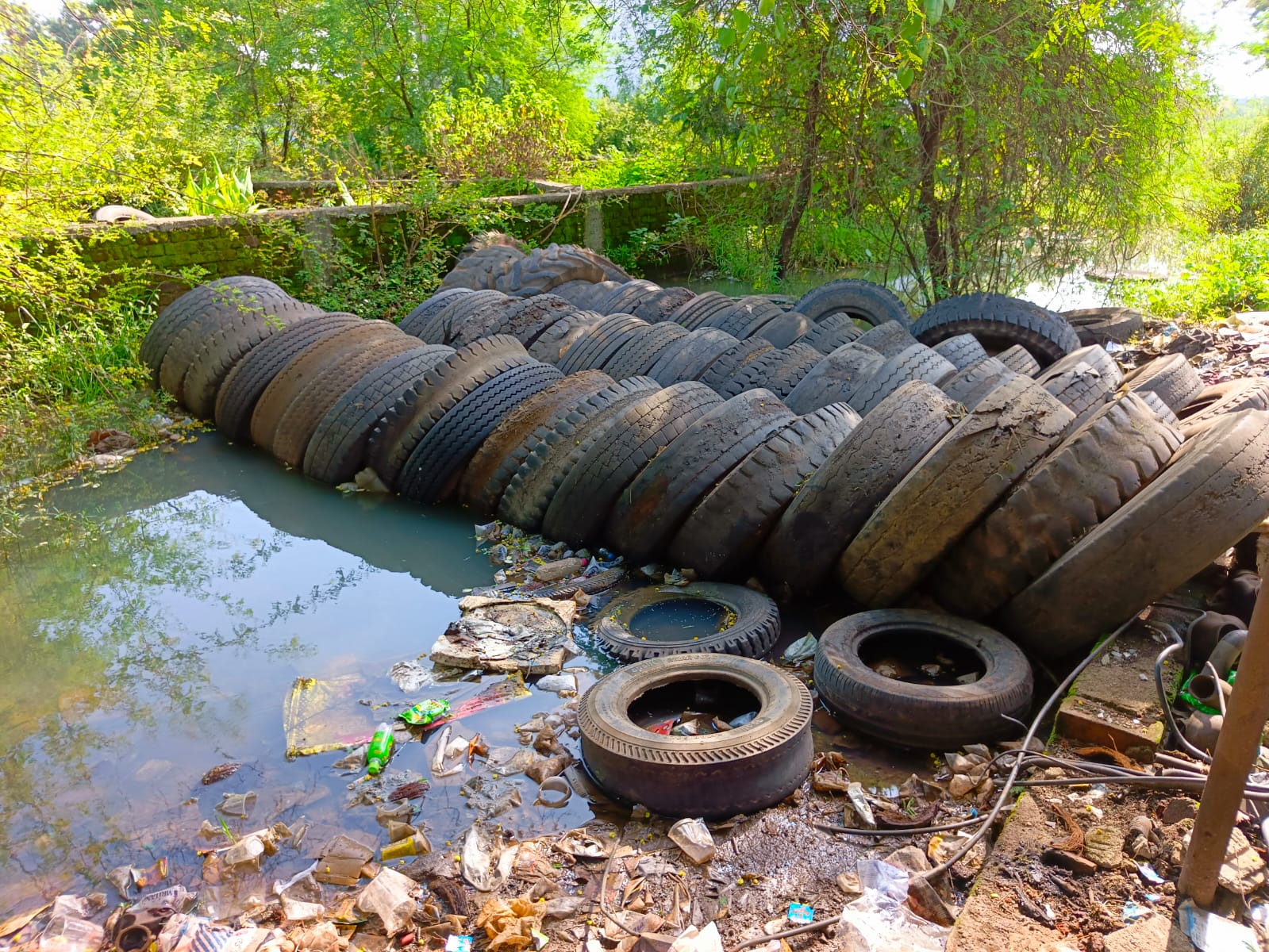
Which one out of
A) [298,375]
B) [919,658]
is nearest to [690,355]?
[298,375]

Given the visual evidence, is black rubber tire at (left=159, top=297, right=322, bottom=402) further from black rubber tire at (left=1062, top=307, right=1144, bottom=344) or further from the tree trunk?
black rubber tire at (left=1062, top=307, right=1144, bottom=344)

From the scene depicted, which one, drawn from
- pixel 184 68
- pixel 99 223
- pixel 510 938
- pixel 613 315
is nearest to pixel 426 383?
pixel 613 315

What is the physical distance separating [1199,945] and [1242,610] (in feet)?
6.73

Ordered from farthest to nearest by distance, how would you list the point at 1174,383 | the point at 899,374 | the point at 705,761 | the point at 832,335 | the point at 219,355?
the point at 219,355
the point at 832,335
the point at 899,374
the point at 1174,383
the point at 705,761

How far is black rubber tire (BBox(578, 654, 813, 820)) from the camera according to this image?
3.01 m

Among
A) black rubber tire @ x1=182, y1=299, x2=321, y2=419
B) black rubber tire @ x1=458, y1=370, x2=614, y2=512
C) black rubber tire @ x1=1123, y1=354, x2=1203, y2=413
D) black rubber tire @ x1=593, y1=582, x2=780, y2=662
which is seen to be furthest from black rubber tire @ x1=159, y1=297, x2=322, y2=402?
black rubber tire @ x1=1123, y1=354, x2=1203, y2=413

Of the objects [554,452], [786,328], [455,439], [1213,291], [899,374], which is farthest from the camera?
[1213,291]

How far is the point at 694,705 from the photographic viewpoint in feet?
12.2

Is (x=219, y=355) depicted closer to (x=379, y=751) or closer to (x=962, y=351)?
(x=379, y=751)

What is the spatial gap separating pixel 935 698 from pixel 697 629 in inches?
49.4

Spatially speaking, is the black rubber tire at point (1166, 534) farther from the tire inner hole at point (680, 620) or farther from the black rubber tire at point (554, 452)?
the black rubber tire at point (554, 452)

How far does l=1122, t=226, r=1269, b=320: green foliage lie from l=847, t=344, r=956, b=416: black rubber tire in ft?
18.8

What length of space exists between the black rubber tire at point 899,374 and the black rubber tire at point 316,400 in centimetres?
339

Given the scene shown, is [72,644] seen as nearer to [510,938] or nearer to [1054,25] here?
[510,938]
